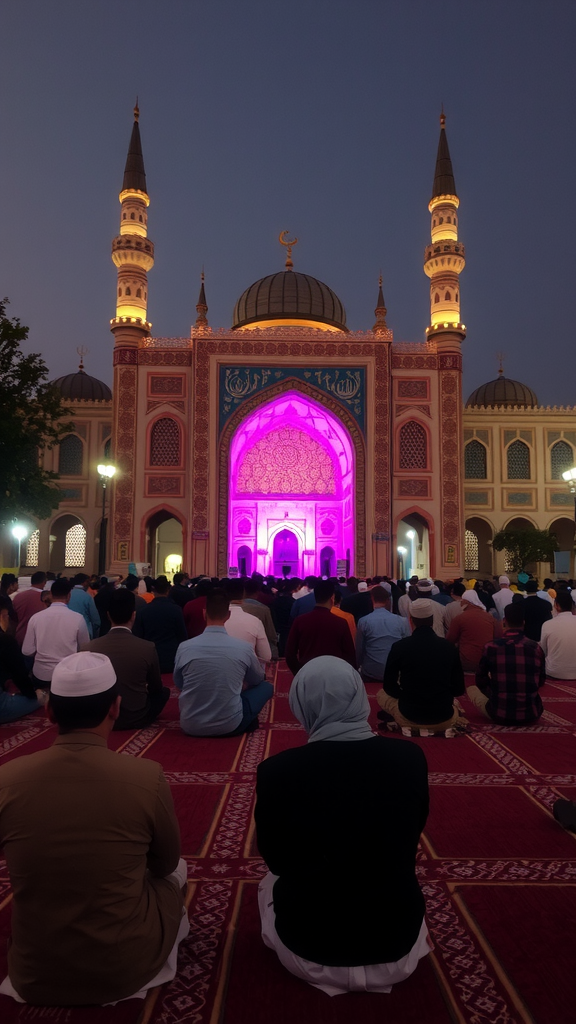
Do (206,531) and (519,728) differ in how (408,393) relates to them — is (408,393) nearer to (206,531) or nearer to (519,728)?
(206,531)

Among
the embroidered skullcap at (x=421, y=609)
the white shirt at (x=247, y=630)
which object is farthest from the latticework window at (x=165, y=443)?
the embroidered skullcap at (x=421, y=609)

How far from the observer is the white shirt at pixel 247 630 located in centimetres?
472

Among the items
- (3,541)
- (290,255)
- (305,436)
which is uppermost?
(290,255)

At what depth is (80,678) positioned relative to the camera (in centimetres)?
162

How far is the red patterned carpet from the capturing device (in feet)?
5.37

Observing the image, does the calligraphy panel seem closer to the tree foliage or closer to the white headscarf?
the tree foliage

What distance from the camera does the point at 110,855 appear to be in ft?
5.04

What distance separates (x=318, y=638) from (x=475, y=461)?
19.0 m

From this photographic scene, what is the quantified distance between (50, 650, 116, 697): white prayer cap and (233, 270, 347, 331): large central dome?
2153 centimetres

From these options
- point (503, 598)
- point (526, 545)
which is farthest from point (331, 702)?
point (526, 545)

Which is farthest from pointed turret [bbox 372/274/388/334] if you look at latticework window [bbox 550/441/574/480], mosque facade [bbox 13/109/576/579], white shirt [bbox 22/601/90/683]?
white shirt [bbox 22/601/90/683]

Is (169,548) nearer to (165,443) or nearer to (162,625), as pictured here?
(165,443)

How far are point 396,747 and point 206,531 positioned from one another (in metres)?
16.6

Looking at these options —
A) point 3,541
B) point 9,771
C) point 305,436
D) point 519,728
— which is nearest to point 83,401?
point 3,541
